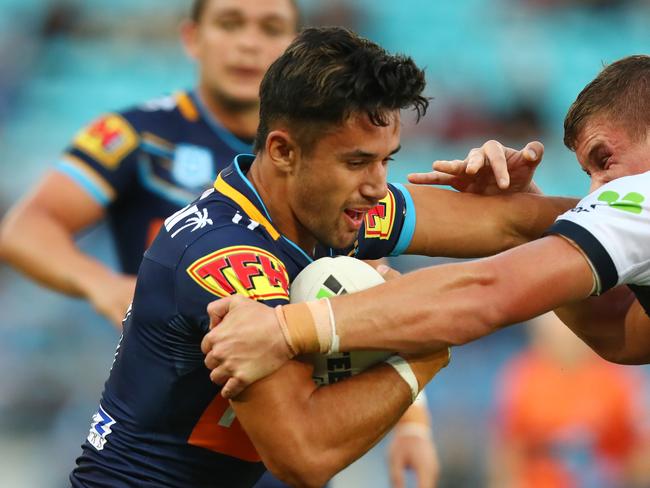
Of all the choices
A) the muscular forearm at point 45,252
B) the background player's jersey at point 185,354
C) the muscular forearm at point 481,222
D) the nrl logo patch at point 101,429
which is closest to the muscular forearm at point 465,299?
the background player's jersey at point 185,354

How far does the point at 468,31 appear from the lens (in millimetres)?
10219

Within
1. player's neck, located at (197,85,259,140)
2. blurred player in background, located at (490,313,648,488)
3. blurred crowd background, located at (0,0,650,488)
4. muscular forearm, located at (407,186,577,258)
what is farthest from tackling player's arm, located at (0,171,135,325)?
blurred player in background, located at (490,313,648,488)

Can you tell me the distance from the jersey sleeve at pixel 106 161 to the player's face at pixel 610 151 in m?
2.52

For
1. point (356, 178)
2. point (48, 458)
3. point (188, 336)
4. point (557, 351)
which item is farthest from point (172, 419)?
point (48, 458)

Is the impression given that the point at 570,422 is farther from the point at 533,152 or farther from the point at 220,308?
the point at 220,308

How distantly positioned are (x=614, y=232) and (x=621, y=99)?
0.54 metres

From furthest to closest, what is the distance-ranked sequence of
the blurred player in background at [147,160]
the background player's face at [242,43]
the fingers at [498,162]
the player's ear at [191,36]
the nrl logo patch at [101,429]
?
the player's ear at [191,36] < the background player's face at [242,43] < the blurred player in background at [147,160] < the fingers at [498,162] < the nrl logo patch at [101,429]

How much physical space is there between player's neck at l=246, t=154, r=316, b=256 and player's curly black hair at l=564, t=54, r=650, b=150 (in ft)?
3.10

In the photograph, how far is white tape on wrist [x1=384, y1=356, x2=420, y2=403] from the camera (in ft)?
10.4

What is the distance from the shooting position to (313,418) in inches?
119

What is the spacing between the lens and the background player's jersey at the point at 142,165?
5.37 meters

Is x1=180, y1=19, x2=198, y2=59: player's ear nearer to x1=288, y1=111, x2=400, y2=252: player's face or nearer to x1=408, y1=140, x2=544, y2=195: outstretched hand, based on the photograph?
x1=408, y1=140, x2=544, y2=195: outstretched hand

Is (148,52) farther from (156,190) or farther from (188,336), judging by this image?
(188,336)

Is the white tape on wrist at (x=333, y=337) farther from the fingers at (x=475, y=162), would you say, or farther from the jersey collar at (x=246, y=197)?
the fingers at (x=475, y=162)
